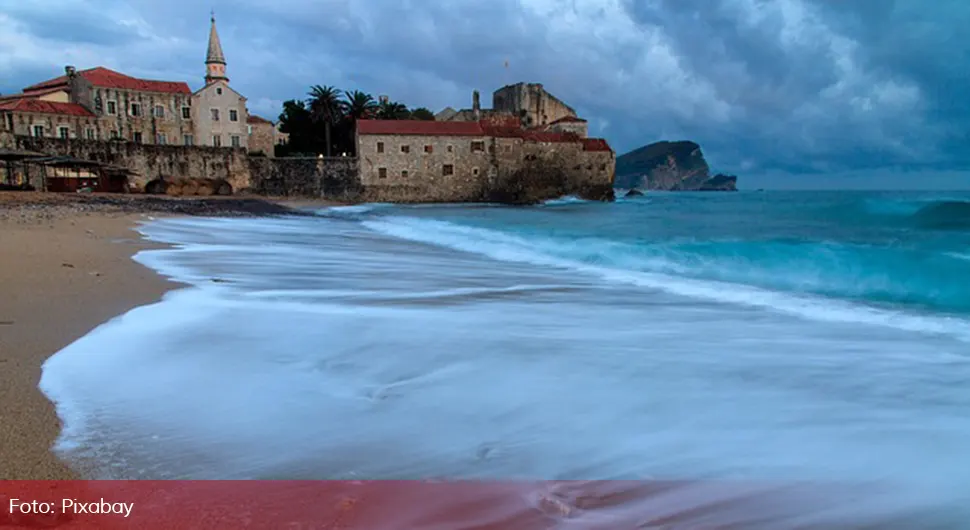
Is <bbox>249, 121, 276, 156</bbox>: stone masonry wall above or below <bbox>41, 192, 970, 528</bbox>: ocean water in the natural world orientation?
above

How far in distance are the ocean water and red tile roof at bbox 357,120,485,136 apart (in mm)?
38579

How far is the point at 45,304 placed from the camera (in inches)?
179

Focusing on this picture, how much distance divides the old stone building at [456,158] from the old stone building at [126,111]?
36.9 ft

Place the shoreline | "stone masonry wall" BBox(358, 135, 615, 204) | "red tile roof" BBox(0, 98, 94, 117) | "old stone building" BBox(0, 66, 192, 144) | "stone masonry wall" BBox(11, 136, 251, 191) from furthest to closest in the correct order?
1. "stone masonry wall" BBox(358, 135, 615, 204)
2. "old stone building" BBox(0, 66, 192, 144)
3. "red tile roof" BBox(0, 98, 94, 117)
4. "stone masonry wall" BBox(11, 136, 251, 191)
5. the shoreline

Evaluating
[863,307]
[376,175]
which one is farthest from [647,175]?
[863,307]

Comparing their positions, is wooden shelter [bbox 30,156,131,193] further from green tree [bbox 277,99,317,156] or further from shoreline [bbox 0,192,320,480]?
shoreline [bbox 0,192,320,480]

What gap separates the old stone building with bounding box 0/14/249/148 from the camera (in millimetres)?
38719

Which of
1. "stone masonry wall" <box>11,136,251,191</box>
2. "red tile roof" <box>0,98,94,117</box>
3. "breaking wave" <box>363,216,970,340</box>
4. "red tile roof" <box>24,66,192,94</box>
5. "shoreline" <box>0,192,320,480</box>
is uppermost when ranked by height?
"red tile roof" <box>24,66,192,94</box>

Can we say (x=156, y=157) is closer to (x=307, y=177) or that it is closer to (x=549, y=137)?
(x=307, y=177)

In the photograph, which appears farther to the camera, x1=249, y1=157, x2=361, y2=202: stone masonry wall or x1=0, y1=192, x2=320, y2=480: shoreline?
x1=249, y1=157, x2=361, y2=202: stone masonry wall

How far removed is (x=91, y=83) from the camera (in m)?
40.9

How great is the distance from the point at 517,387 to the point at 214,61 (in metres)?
54.1

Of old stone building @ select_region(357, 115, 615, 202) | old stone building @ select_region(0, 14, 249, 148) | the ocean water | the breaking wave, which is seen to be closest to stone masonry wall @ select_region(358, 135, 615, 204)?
old stone building @ select_region(357, 115, 615, 202)

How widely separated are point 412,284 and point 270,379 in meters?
3.88
